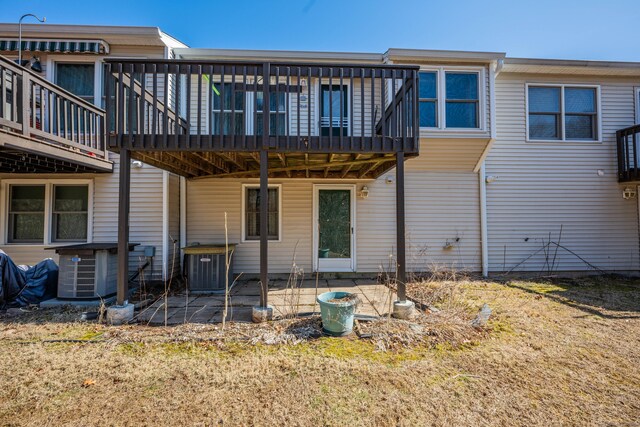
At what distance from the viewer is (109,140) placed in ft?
13.4

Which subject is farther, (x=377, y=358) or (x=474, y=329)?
(x=474, y=329)

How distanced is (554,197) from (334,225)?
5.54m

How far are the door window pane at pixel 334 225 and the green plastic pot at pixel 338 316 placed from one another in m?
3.38

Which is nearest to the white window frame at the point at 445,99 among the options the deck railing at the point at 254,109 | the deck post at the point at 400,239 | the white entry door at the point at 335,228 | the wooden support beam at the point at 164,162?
the white entry door at the point at 335,228

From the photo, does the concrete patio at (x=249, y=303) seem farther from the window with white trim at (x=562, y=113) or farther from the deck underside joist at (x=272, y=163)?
the window with white trim at (x=562, y=113)

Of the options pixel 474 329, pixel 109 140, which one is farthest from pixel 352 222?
pixel 109 140

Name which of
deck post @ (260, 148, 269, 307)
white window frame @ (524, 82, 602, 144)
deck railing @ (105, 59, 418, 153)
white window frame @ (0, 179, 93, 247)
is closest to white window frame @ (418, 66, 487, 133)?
white window frame @ (524, 82, 602, 144)

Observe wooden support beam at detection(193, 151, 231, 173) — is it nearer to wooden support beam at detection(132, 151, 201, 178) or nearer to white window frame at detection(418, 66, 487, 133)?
wooden support beam at detection(132, 151, 201, 178)

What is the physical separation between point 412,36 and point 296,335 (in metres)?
8.12

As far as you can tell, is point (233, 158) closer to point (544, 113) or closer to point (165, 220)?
point (165, 220)

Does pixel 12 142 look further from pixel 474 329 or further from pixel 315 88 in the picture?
pixel 474 329

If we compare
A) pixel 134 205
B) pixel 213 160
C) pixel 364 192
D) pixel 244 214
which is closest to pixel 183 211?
pixel 134 205

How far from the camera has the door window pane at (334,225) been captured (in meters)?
7.12

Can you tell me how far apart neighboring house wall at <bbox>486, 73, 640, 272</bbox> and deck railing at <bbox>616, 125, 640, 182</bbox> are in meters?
0.14
